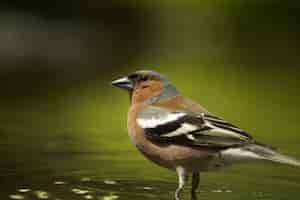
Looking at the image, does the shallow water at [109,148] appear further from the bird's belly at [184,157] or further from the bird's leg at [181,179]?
the bird's belly at [184,157]

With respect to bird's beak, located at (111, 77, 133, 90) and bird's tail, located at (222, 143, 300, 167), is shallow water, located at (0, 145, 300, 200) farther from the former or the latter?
bird's beak, located at (111, 77, 133, 90)

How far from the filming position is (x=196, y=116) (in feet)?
28.0

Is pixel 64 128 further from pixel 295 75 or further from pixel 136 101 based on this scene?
pixel 295 75

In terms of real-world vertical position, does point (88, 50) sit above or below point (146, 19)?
below

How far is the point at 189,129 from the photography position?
846 cm

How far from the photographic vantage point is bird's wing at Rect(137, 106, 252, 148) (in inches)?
326

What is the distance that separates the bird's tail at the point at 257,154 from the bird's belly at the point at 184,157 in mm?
191

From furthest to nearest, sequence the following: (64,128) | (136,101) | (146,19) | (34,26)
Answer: (146,19)
(34,26)
(64,128)
(136,101)

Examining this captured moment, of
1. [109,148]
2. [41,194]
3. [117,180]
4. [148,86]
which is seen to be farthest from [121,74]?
[41,194]

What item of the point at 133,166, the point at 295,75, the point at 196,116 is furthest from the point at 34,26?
the point at 196,116

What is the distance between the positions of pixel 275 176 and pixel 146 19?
21.7 m

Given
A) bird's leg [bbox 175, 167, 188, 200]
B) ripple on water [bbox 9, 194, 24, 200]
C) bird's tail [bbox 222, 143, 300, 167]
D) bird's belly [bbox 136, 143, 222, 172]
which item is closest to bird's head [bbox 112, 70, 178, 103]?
bird's belly [bbox 136, 143, 222, 172]

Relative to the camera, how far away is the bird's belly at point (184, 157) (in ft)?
27.9

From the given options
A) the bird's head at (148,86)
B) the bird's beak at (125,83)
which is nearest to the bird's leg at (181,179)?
the bird's head at (148,86)
